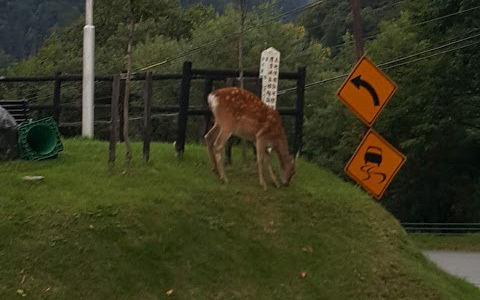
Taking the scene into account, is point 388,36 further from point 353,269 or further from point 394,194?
point 353,269

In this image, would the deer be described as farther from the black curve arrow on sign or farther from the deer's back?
the black curve arrow on sign

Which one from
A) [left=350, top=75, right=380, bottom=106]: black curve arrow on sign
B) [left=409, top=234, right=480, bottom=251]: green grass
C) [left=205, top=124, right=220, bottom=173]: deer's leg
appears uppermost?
[left=350, top=75, right=380, bottom=106]: black curve arrow on sign

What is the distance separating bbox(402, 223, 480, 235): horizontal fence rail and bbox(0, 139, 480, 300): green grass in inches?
878

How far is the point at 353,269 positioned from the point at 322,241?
22.7 inches

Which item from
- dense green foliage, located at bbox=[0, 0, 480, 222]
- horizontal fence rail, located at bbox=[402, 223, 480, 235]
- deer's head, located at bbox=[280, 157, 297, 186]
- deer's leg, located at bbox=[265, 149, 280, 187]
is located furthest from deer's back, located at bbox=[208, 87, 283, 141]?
horizontal fence rail, located at bbox=[402, 223, 480, 235]

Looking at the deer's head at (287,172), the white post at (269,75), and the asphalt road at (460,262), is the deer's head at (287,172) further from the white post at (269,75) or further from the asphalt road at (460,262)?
the asphalt road at (460,262)

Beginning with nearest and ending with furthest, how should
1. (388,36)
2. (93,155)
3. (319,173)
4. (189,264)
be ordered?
(189,264), (93,155), (319,173), (388,36)

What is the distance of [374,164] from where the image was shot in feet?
42.8

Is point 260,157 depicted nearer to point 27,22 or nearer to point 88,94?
point 88,94

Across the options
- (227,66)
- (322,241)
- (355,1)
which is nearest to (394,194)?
(227,66)

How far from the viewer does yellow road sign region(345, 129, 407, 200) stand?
12953mm

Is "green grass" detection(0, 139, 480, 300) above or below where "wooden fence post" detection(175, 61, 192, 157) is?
below

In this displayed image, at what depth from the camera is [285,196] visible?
11.5 metres

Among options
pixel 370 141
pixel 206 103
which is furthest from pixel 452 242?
pixel 206 103
